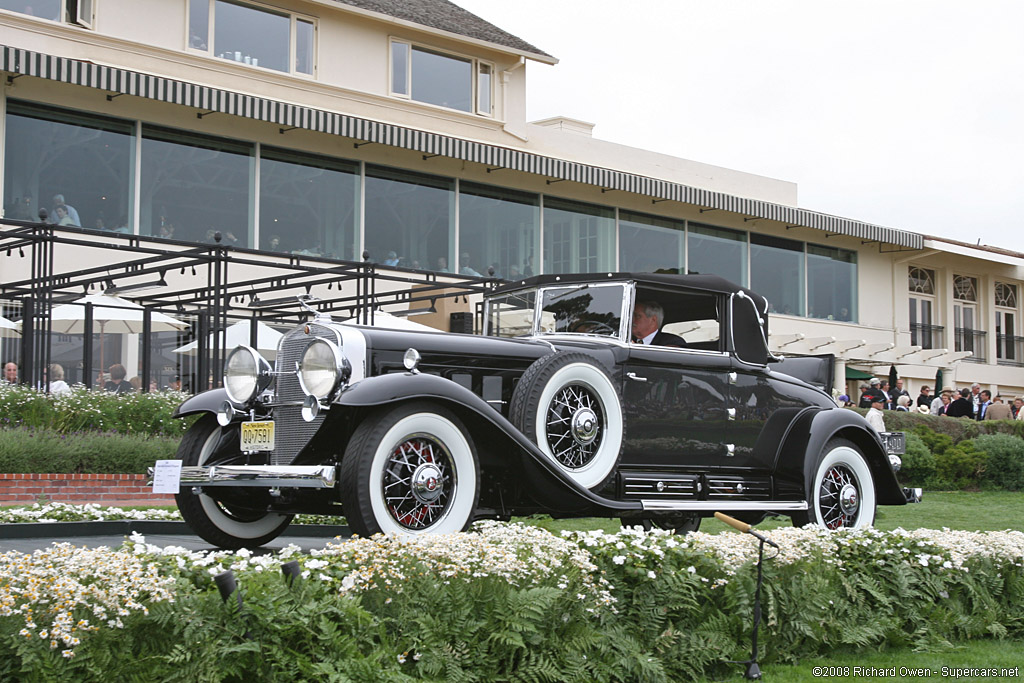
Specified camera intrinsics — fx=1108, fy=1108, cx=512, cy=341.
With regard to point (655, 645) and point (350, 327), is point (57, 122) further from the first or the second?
point (655, 645)

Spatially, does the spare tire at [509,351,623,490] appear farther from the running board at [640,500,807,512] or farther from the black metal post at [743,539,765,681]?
the black metal post at [743,539,765,681]

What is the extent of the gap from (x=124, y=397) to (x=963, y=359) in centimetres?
2970

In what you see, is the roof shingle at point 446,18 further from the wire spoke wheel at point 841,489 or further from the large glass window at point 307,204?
the wire spoke wheel at point 841,489

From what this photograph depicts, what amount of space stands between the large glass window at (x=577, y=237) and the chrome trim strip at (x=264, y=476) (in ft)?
67.0

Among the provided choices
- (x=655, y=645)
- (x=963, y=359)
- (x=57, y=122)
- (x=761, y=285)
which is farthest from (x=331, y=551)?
(x=963, y=359)

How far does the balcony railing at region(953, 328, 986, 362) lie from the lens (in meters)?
36.9

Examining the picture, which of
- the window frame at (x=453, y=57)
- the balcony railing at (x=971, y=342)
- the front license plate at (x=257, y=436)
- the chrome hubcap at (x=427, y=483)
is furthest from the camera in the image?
the balcony railing at (x=971, y=342)

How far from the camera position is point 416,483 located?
6262 millimetres

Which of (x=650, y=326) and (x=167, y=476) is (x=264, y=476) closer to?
(x=167, y=476)

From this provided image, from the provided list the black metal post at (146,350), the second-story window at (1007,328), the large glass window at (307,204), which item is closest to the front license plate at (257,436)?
the black metal post at (146,350)

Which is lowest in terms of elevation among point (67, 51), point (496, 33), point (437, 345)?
point (437, 345)

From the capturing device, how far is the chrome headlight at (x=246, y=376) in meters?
7.36

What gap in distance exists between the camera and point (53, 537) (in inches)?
326

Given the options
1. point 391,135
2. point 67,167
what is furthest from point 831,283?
point 67,167
